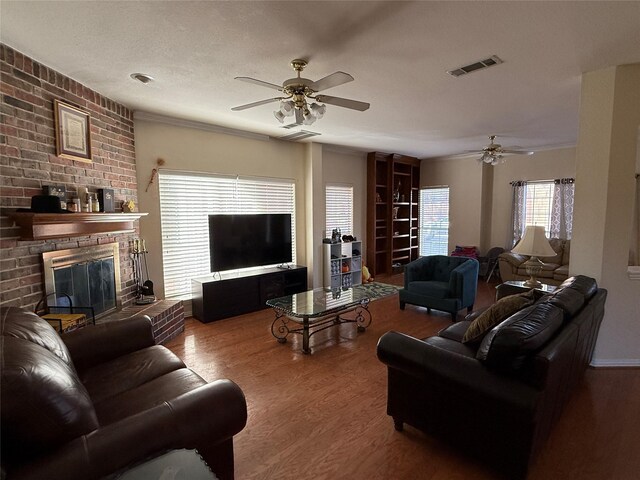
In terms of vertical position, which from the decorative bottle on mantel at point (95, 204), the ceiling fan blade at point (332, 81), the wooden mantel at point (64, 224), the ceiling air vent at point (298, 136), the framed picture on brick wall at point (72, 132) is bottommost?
the wooden mantel at point (64, 224)

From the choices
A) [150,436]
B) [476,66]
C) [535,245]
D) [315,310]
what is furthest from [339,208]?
[150,436]

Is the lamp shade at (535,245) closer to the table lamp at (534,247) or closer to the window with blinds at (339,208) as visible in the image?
the table lamp at (534,247)

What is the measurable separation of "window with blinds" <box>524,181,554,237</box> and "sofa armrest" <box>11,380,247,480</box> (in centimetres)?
647

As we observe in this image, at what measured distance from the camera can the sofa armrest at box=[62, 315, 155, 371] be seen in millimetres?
2029

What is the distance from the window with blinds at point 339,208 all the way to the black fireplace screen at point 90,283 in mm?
3640

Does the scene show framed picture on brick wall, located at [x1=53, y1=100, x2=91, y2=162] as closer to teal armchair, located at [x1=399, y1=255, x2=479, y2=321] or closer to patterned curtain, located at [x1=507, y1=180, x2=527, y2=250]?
teal armchair, located at [x1=399, y1=255, x2=479, y2=321]

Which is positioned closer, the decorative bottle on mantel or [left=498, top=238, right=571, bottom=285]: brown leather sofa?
the decorative bottle on mantel

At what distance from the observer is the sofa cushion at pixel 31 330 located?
152 centimetres

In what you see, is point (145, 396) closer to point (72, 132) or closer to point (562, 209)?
point (72, 132)

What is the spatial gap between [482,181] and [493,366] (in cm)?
586

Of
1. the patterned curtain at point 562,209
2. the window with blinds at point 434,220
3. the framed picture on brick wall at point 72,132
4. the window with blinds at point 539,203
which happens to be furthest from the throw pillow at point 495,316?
the window with blinds at point 434,220

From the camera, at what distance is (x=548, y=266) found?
5.27 m

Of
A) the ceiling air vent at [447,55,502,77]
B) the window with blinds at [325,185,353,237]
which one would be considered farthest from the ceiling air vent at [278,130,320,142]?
the ceiling air vent at [447,55,502,77]

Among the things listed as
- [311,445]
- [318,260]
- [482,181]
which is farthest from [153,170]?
[482,181]
